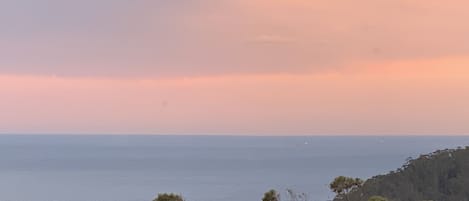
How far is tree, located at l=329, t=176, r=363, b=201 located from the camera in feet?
101

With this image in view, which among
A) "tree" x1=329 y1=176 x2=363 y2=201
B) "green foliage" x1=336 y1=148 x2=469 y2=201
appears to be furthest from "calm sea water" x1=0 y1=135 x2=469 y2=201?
"tree" x1=329 y1=176 x2=363 y2=201

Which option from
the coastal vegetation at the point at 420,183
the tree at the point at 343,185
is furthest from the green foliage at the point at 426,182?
the tree at the point at 343,185

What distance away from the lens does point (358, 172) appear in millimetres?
143500

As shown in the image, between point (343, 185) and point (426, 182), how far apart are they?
607cm

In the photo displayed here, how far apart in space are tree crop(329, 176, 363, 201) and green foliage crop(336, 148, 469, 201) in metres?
0.20

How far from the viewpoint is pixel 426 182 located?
115 ft

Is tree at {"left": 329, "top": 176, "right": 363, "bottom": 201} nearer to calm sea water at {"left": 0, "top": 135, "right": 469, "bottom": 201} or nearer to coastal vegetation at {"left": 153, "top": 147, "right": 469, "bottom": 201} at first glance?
coastal vegetation at {"left": 153, "top": 147, "right": 469, "bottom": 201}

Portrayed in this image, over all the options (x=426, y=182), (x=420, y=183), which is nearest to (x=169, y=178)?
(x=420, y=183)

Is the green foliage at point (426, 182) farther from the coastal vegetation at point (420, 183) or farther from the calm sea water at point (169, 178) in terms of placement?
the calm sea water at point (169, 178)

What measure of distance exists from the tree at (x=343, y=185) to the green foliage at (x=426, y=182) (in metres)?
0.20

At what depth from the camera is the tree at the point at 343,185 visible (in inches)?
1209

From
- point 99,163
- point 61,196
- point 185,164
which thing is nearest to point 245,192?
point 61,196

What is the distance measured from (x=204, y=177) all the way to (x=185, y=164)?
133ft

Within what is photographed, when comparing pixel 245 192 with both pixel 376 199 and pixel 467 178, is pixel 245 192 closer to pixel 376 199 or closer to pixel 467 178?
pixel 467 178
